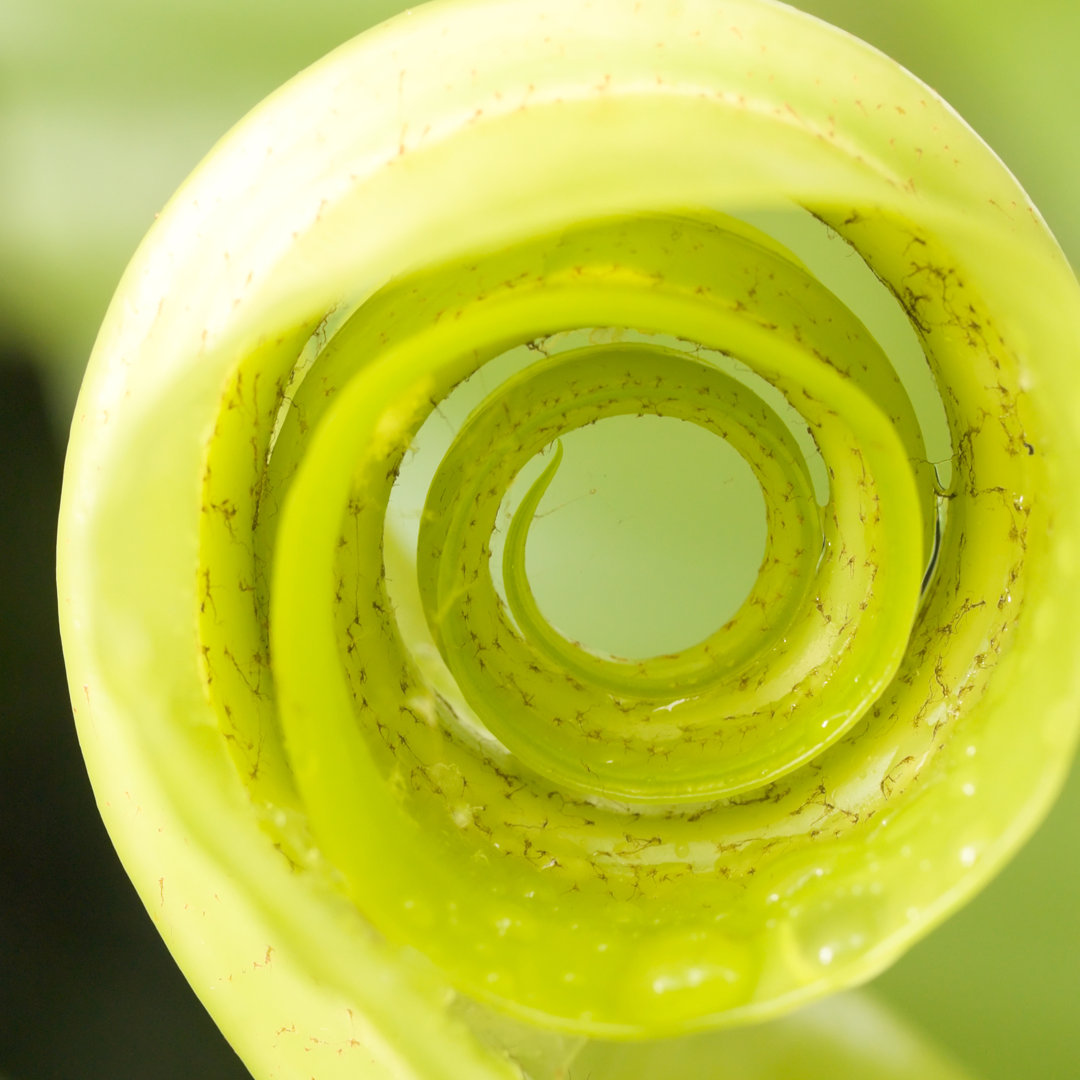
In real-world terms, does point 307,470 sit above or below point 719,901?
above

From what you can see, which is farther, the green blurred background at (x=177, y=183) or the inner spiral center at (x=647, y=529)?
the inner spiral center at (x=647, y=529)

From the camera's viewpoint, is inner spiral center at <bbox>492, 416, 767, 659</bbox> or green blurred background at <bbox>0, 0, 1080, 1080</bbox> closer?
green blurred background at <bbox>0, 0, 1080, 1080</bbox>

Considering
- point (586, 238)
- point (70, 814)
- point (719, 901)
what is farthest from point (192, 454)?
point (70, 814)

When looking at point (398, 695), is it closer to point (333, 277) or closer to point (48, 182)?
point (333, 277)
